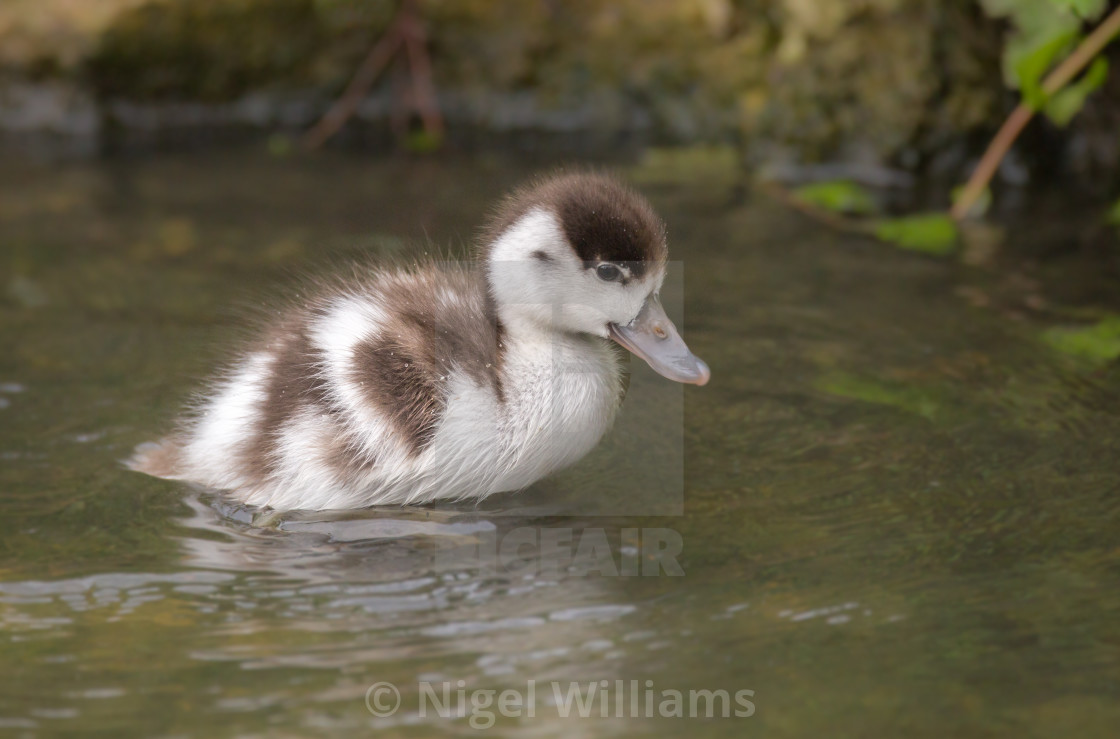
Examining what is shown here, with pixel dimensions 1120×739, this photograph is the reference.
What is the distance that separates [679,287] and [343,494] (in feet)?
6.71

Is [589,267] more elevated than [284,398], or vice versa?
[589,267]

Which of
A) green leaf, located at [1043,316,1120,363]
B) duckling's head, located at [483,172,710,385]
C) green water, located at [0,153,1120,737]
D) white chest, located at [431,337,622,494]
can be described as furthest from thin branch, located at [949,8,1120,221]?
white chest, located at [431,337,622,494]

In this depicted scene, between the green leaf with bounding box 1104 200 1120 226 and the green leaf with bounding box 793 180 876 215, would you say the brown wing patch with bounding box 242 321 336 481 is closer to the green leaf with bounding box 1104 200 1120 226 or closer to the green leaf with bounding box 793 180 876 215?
the green leaf with bounding box 793 180 876 215

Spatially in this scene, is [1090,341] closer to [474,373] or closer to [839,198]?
[839,198]

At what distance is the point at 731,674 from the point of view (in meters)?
2.65

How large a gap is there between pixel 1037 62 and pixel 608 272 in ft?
7.90

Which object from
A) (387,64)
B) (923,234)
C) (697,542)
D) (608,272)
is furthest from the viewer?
(387,64)

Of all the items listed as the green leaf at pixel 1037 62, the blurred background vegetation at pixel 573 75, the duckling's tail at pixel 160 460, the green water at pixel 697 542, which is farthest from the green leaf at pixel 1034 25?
the duckling's tail at pixel 160 460

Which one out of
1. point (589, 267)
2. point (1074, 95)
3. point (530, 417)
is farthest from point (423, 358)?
point (1074, 95)

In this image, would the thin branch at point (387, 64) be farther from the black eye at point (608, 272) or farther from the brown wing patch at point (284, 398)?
the black eye at point (608, 272)

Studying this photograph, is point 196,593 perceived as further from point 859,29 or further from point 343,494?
point 859,29

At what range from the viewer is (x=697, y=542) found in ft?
10.8

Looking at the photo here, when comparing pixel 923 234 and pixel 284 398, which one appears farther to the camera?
pixel 923 234

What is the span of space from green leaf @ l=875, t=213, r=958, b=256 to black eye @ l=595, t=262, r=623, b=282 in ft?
8.45
